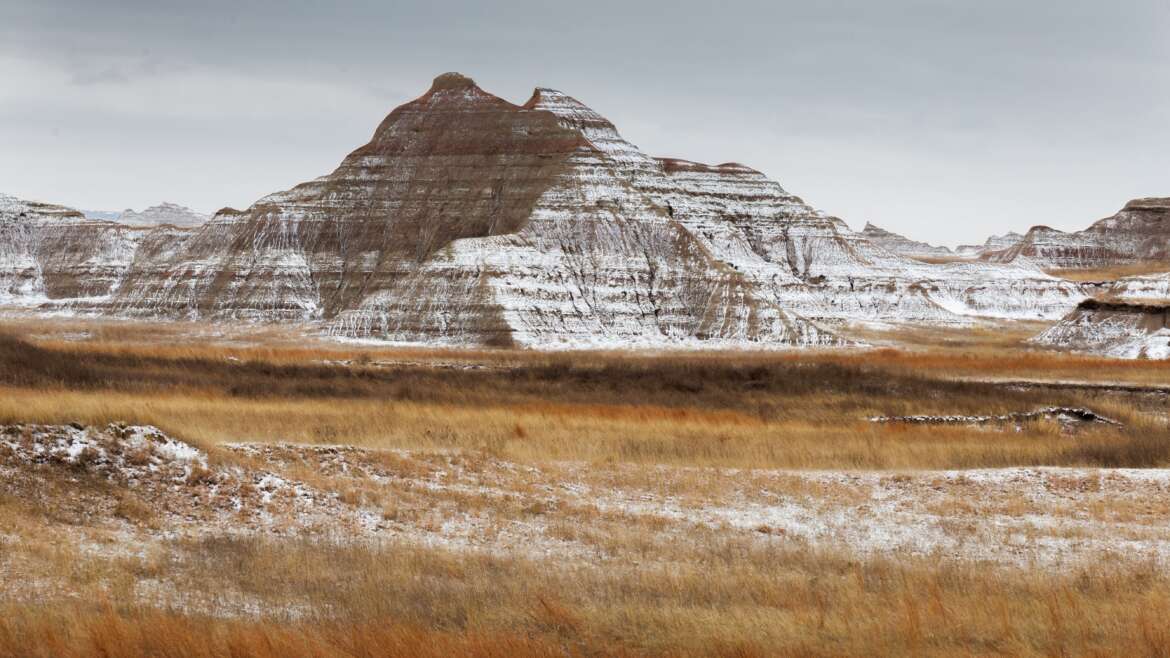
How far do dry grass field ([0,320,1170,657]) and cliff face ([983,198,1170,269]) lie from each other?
181m

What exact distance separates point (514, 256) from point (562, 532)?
2376 inches

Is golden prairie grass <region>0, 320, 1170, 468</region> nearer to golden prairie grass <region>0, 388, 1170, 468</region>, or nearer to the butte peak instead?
golden prairie grass <region>0, 388, 1170, 468</region>

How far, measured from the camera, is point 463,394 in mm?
33469

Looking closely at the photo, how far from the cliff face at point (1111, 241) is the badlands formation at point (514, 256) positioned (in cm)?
5373

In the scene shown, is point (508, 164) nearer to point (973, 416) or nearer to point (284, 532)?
point (973, 416)

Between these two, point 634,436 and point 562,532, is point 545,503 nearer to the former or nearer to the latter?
point 562,532

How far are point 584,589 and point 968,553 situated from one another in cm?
594

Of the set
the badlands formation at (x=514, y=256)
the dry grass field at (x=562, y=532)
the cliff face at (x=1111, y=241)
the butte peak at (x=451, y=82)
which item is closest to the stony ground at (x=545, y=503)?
the dry grass field at (x=562, y=532)

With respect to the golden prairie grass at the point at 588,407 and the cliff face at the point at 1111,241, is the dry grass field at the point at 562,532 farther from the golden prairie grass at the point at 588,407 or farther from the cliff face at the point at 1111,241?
the cliff face at the point at 1111,241

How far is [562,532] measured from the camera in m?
14.6

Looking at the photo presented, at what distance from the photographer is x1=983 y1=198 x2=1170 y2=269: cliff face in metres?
189

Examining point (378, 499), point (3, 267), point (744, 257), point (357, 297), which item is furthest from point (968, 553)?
point (3, 267)

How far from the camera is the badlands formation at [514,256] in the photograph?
72.0 metres

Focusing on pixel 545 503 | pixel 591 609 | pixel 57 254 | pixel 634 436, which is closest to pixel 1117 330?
pixel 634 436
